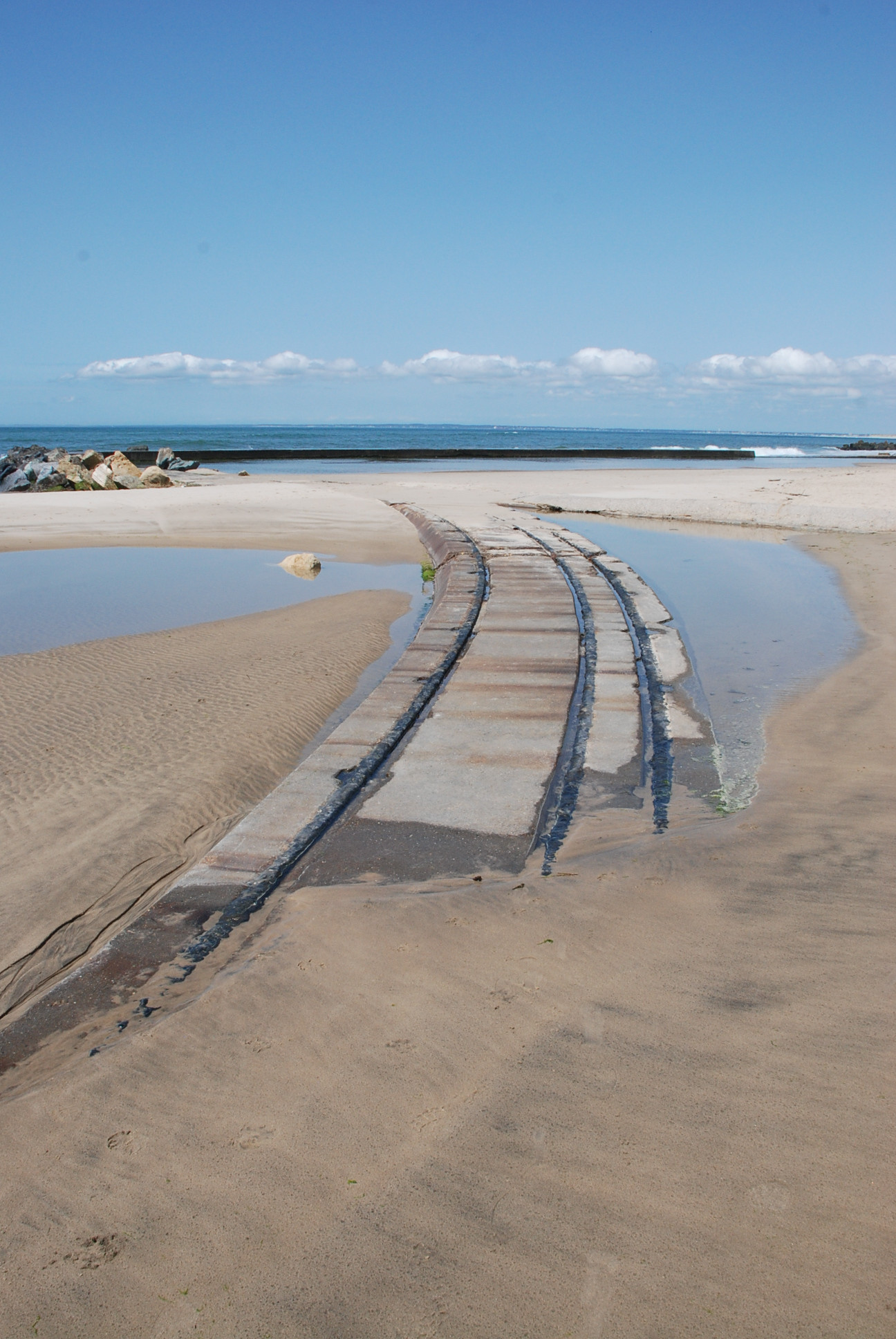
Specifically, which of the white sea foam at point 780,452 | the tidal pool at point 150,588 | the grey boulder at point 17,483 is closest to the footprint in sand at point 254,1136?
the tidal pool at point 150,588

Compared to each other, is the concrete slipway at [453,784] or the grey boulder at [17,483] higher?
the grey boulder at [17,483]

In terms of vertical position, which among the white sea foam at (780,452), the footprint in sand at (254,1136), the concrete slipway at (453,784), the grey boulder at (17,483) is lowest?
the footprint in sand at (254,1136)

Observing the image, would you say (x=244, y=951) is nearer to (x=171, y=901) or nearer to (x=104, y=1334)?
(x=171, y=901)

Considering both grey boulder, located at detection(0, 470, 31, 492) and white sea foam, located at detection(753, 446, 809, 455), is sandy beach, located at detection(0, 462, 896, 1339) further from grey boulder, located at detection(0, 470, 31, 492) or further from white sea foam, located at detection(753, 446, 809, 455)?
white sea foam, located at detection(753, 446, 809, 455)

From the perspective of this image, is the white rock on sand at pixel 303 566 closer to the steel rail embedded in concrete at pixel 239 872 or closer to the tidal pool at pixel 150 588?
the tidal pool at pixel 150 588

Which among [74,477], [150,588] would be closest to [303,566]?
[150,588]

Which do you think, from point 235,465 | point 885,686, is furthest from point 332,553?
point 235,465

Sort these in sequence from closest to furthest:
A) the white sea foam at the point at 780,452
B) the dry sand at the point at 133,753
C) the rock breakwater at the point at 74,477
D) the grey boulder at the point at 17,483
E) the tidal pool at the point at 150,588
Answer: the dry sand at the point at 133,753
the tidal pool at the point at 150,588
the rock breakwater at the point at 74,477
the grey boulder at the point at 17,483
the white sea foam at the point at 780,452
